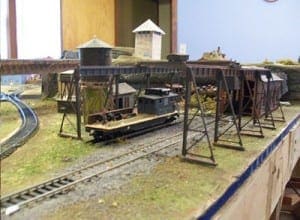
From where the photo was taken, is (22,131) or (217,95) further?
(22,131)

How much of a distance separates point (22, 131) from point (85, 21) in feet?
17.4

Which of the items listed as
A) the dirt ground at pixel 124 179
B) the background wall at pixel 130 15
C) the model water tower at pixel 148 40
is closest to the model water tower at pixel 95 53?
the dirt ground at pixel 124 179

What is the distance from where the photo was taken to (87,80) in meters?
3.63

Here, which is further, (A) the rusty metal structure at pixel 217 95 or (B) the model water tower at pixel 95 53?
(B) the model water tower at pixel 95 53

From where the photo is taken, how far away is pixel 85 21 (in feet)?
26.9

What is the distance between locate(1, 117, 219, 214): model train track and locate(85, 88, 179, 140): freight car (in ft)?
Answer: 1.11

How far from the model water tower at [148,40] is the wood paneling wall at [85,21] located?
284 centimetres

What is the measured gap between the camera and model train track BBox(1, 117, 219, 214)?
1790 mm

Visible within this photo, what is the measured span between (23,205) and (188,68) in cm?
145

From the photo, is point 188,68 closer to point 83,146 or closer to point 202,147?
point 202,147

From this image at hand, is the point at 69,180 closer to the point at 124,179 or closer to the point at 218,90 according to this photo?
the point at 124,179

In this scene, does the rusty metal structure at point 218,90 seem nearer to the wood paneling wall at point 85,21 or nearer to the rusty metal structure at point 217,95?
the rusty metal structure at point 217,95

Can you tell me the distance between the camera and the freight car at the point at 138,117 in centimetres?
313

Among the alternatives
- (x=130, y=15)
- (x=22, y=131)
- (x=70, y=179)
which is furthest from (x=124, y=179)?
(x=130, y=15)
